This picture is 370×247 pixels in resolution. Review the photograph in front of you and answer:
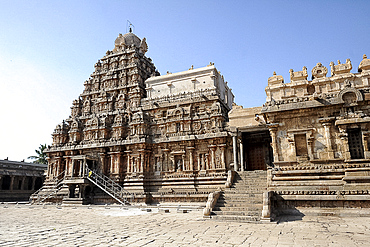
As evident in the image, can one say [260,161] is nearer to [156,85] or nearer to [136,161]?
[136,161]

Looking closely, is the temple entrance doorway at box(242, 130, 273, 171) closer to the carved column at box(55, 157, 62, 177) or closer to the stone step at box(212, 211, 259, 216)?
the stone step at box(212, 211, 259, 216)

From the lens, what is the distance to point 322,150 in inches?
632

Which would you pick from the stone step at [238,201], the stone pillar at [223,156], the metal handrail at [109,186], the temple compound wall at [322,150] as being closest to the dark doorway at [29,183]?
the metal handrail at [109,186]

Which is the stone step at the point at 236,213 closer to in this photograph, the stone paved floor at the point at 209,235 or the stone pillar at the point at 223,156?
the stone paved floor at the point at 209,235

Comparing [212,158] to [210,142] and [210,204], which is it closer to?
[210,142]

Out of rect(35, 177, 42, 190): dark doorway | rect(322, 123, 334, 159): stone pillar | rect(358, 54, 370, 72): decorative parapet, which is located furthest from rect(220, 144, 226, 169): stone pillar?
rect(35, 177, 42, 190): dark doorway

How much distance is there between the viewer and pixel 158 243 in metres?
8.34

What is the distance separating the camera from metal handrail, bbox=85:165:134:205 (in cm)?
2507

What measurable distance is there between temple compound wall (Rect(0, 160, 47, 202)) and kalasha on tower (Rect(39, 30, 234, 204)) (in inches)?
361

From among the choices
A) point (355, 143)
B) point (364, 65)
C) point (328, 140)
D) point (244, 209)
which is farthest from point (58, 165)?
point (364, 65)

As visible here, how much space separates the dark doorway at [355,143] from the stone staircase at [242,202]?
215 inches

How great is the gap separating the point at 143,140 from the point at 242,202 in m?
14.6

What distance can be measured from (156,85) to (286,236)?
24.3 m

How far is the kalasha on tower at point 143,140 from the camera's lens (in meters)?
25.1
